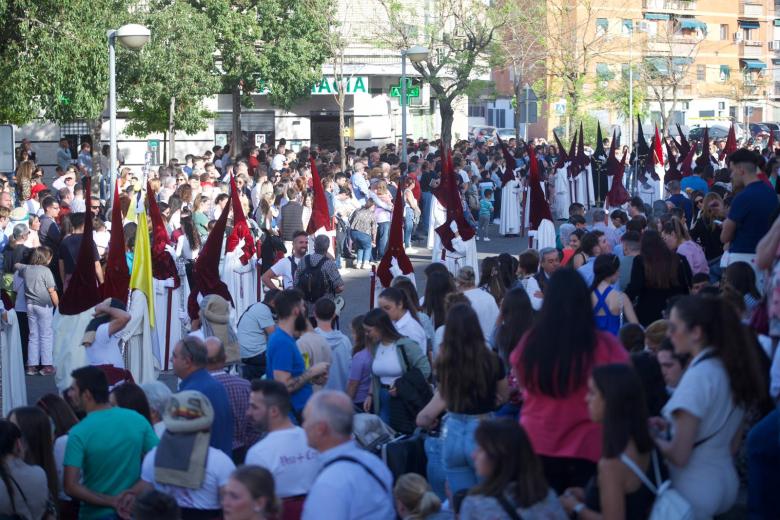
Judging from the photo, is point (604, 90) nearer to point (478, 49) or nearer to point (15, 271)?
point (478, 49)

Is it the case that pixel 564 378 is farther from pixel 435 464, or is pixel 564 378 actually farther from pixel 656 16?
pixel 656 16

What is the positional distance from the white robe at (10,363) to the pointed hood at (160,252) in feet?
9.86

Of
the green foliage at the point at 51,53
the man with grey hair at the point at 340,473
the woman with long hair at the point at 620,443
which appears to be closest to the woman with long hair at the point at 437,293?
the man with grey hair at the point at 340,473

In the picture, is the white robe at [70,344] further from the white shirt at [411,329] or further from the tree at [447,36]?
the tree at [447,36]

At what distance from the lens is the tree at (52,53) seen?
23375 millimetres

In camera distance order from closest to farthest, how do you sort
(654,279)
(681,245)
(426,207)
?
1. (654,279)
2. (681,245)
3. (426,207)

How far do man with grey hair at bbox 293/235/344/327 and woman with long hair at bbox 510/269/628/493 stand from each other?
292 inches

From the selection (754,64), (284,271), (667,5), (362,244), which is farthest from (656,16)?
(284,271)

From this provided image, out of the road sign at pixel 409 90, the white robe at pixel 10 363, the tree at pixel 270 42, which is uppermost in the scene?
the tree at pixel 270 42

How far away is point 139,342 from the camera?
11828mm

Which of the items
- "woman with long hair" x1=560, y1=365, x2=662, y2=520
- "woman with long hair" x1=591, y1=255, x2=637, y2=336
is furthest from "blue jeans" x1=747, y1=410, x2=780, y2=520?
"woman with long hair" x1=591, y1=255, x2=637, y2=336

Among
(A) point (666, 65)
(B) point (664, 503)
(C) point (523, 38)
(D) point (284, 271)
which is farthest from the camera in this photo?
(A) point (666, 65)

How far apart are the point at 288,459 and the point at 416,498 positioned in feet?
2.18

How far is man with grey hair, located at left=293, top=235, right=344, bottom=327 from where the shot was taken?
1327cm
